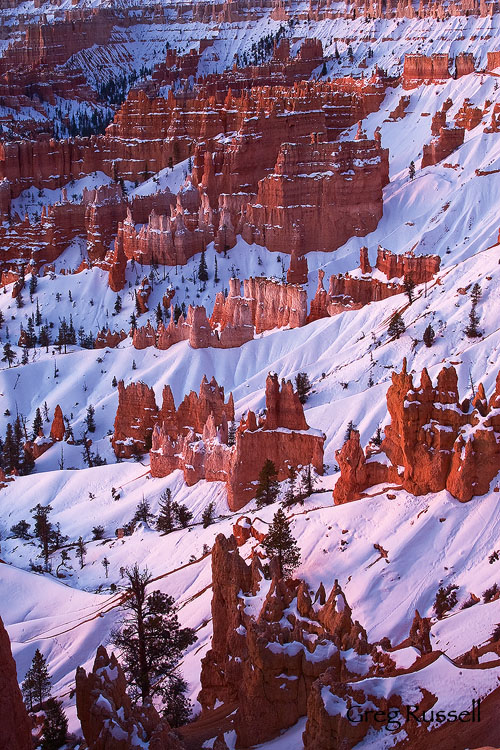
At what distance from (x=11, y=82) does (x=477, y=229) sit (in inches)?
4263

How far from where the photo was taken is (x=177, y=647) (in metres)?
27.2

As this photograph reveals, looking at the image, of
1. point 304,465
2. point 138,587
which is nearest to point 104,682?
point 138,587

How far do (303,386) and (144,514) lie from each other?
50.2 feet

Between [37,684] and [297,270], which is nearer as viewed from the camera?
[37,684]

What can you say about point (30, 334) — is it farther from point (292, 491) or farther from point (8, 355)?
point (292, 491)

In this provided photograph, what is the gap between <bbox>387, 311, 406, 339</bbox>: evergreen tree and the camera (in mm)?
65125

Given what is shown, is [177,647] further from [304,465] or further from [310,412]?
[310,412]

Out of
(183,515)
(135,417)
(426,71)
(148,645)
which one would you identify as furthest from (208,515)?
(426,71)

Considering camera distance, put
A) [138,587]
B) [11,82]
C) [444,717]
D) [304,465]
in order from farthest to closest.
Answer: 1. [11,82]
2. [304,465]
3. [138,587]
4. [444,717]

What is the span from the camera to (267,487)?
43562 millimetres

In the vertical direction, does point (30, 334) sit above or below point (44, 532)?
below

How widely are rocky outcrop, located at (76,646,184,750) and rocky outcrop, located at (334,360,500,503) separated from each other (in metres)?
14.9

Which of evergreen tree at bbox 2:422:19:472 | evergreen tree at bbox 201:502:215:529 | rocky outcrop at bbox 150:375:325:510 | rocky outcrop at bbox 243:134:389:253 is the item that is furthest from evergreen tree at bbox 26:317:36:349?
evergreen tree at bbox 201:502:215:529

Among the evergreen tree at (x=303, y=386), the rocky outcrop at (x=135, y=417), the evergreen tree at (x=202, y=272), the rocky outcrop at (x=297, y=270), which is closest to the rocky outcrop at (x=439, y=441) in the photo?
the evergreen tree at (x=303, y=386)
